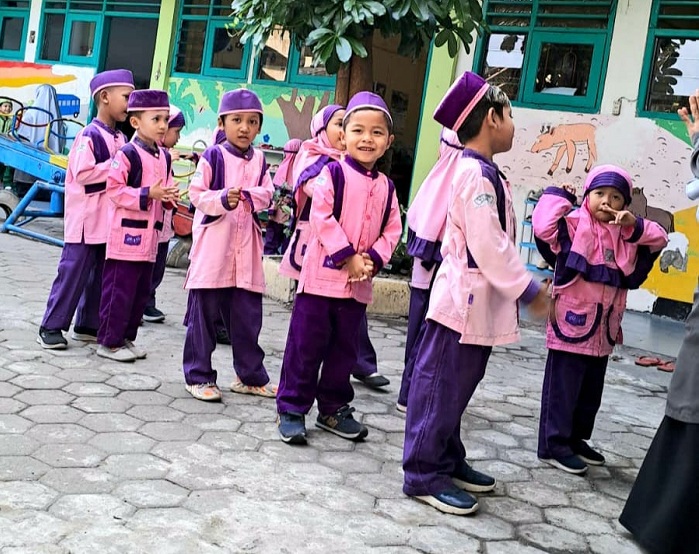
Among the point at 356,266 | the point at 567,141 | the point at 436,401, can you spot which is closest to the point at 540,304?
the point at 436,401

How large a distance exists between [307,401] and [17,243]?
18.0 ft

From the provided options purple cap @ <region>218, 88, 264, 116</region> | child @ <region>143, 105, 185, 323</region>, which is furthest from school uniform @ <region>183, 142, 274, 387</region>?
child @ <region>143, 105, 185, 323</region>

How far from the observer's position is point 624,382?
18.3 feet

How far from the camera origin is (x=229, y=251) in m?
3.97

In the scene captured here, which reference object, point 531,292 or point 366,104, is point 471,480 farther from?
point 366,104

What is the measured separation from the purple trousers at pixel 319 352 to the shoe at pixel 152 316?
7.14 feet

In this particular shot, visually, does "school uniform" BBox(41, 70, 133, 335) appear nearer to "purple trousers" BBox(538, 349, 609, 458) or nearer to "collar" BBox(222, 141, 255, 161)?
"collar" BBox(222, 141, 255, 161)

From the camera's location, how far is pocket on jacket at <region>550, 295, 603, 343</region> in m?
3.57

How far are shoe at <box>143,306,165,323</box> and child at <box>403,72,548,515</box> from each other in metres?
2.92

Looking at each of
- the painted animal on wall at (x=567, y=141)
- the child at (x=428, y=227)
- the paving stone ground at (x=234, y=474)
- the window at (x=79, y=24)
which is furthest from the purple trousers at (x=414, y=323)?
the window at (x=79, y=24)

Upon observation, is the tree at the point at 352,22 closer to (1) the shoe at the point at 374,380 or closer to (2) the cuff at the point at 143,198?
(2) the cuff at the point at 143,198

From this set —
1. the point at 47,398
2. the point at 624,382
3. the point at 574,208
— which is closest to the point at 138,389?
the point at 47,398

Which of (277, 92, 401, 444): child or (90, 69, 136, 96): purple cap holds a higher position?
(90, 69, 136, 96): purple cap

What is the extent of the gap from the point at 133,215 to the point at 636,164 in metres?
4.66
